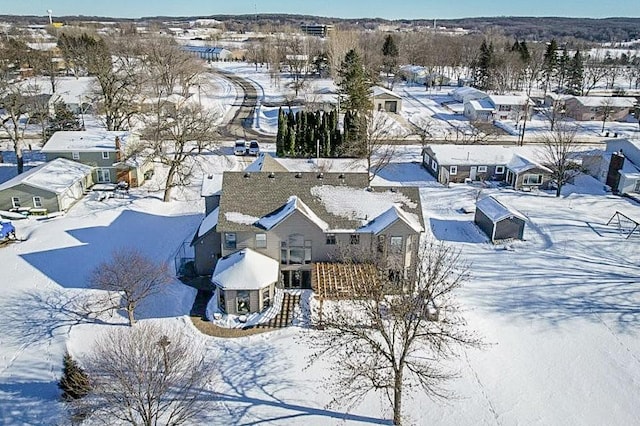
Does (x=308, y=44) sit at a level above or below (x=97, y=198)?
above

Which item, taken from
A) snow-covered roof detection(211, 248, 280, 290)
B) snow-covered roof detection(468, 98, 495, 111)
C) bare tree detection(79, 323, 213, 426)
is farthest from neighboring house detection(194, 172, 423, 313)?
snow-covered roof detection(468, 98, 495, 111)

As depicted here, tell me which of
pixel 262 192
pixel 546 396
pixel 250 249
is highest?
pixel 262 192

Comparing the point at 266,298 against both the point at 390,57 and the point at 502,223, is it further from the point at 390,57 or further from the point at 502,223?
the point at 390,57

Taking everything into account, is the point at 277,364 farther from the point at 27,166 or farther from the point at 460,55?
the point at 460,55

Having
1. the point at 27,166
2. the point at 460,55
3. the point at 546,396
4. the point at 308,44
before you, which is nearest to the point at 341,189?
the point at 546,396

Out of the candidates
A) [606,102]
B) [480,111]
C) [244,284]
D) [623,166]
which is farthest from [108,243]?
[606,102]

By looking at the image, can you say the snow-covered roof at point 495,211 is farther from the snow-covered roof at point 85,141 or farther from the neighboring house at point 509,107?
the neighboring house at point 509,107

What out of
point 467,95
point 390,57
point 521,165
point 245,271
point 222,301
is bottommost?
point 222,301
